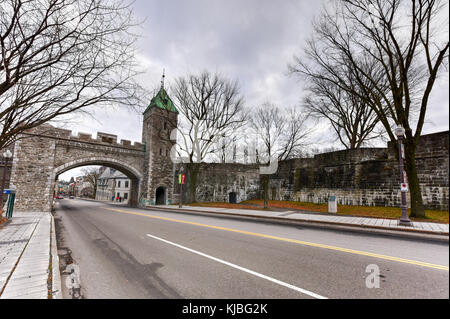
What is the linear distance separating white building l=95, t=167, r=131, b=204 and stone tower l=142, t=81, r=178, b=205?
21585 millimetres

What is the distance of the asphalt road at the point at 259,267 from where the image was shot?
292 centimetres

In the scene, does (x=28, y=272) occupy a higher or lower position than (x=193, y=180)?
lower

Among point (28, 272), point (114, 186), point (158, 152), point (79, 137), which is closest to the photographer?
point (28, 272)

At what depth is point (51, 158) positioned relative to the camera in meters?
19.2

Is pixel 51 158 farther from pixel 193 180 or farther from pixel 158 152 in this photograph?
pixel 193 180

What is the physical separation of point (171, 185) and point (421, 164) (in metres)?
25.0

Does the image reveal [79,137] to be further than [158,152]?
No

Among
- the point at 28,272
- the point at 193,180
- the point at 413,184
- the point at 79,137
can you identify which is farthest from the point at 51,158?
the point at 413,184

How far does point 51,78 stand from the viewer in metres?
5.34

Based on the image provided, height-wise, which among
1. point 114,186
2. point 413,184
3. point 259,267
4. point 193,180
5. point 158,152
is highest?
point 158,152

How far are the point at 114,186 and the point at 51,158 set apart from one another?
1396 inches

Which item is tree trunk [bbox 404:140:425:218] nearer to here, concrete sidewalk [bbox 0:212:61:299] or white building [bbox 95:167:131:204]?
concrete sidewalk [bbox 0:212:61:299]
